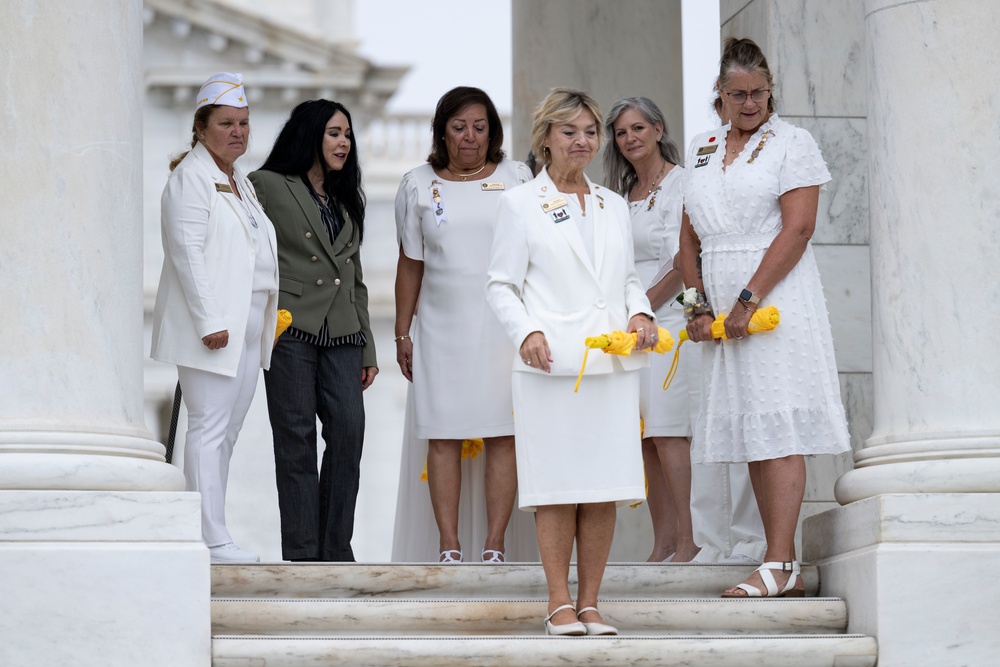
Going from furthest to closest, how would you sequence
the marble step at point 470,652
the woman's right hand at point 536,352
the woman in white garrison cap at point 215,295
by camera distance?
the woman in white garrison cap at point 215,295, the woman's right hand at point 536,352, the marble step at point 470,652

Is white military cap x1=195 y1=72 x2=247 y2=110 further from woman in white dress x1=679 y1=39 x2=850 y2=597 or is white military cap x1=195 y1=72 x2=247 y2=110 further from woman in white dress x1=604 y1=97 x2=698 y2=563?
woman in white dress x1=679 y1=39 x2=850 y2=597

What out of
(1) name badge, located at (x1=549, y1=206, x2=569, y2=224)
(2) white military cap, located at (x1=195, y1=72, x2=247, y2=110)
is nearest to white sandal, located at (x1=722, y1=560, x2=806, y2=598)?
(1) name badge, located at (x1=549, y1=206, x2=569, y2=224)

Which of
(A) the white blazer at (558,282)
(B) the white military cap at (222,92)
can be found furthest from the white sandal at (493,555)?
Result: (B) the white military cap at (222,92)

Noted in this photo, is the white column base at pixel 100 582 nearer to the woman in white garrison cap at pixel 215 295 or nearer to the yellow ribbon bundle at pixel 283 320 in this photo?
the woman in white garrison cap at pixel 215 295

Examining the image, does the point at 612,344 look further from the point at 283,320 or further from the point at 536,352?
the point at 283,320

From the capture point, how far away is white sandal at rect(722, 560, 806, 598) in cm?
953

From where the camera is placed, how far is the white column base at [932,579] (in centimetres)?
900

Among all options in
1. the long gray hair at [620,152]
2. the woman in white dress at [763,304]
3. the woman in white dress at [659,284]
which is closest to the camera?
the woman in white dress at [763,304]

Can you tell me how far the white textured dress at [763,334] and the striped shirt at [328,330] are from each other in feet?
7.12

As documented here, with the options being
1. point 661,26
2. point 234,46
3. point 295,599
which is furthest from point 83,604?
point 234,46

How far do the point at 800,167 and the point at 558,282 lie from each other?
64.6 inches

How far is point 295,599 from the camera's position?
924 cm

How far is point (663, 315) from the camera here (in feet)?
37.5

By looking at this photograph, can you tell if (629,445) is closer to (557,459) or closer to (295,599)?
(557,459)
